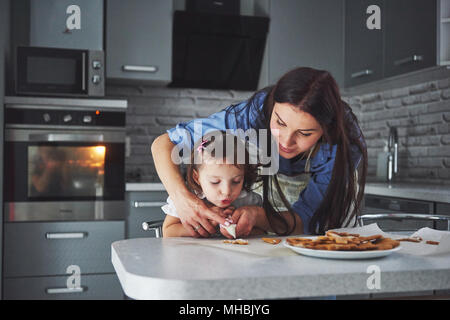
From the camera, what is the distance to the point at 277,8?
292cm

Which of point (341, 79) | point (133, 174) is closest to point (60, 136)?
→ point (133, 174)

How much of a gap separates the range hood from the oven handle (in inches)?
25.1

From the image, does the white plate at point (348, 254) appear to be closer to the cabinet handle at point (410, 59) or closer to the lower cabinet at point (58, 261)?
the cabinet handle at point (410, 59)

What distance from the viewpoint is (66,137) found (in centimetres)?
259

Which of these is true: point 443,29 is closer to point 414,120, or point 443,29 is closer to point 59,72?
point 414,120

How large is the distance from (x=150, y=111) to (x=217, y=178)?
1.85m

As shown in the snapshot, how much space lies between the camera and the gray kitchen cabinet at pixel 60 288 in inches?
98.2

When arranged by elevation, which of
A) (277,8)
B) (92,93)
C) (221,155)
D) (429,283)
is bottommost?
(429,283)

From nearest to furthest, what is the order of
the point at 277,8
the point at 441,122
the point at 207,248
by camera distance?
the point at 207,248
the point at 441,122
the point at 277,8

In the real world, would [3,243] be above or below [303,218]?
below

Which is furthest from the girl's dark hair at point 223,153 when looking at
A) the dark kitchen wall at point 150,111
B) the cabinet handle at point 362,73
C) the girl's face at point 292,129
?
the dark kitchen wall at point 150,111

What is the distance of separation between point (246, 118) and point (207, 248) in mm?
455

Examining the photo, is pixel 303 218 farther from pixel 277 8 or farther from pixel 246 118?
pixel 277 8

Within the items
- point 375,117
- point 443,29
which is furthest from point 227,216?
point 375,117
